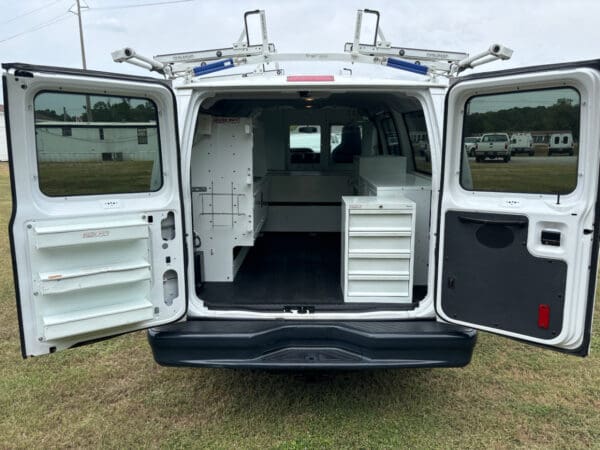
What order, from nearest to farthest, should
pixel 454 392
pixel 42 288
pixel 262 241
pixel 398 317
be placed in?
pixel 42 288, pixel 398 317, pixel 454 392, pixel 262 241

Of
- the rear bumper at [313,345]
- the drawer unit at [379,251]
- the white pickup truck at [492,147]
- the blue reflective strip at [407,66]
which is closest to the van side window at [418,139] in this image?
the blue reflective strip at [407,66]

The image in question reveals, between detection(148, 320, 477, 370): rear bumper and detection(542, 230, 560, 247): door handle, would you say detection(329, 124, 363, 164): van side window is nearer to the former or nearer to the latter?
detection(148, 320, 477, 370): rear bumper

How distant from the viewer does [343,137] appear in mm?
6688

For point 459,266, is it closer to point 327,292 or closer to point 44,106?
point 327,292

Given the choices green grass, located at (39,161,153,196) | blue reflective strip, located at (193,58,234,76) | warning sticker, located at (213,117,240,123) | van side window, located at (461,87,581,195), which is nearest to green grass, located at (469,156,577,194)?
van side window, located at (461,87,581,195)

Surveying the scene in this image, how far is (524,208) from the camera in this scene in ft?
8.28

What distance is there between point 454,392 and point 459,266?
3.98ft

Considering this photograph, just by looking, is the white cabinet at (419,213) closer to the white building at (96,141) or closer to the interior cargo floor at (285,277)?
the interior cargo floor at (285,277)

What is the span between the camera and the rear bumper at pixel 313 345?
8.87 ft

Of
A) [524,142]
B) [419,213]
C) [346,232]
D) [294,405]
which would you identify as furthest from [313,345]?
[524,142]

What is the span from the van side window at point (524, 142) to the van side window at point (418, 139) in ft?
4.43

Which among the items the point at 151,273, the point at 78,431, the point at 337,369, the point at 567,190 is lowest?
the point at 78,431

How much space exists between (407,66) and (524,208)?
4.07ft

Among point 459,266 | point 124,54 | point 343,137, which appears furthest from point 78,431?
point 343,137
